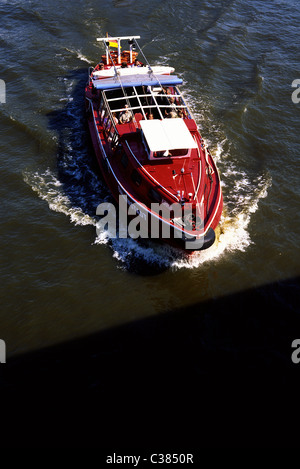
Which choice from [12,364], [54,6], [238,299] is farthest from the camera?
[54,6]

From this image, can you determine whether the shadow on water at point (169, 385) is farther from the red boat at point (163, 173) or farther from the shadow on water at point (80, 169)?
the red boat at point (163, 173)

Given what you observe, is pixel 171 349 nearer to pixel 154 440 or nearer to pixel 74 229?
pixel 154 440

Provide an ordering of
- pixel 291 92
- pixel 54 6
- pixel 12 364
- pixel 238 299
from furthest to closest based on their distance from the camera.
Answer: pixel 54 6
pixel 291 92
pixel 238 299
pixel 12 364

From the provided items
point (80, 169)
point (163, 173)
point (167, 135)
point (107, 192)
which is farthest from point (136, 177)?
point (80, 169)

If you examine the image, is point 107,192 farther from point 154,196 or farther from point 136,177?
point 154,196

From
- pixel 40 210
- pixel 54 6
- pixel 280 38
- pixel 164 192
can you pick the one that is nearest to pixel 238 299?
pixel 164 192

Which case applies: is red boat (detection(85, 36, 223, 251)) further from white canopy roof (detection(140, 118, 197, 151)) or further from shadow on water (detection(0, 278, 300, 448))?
shadow on water (detection(0, 278, 300, 448))
